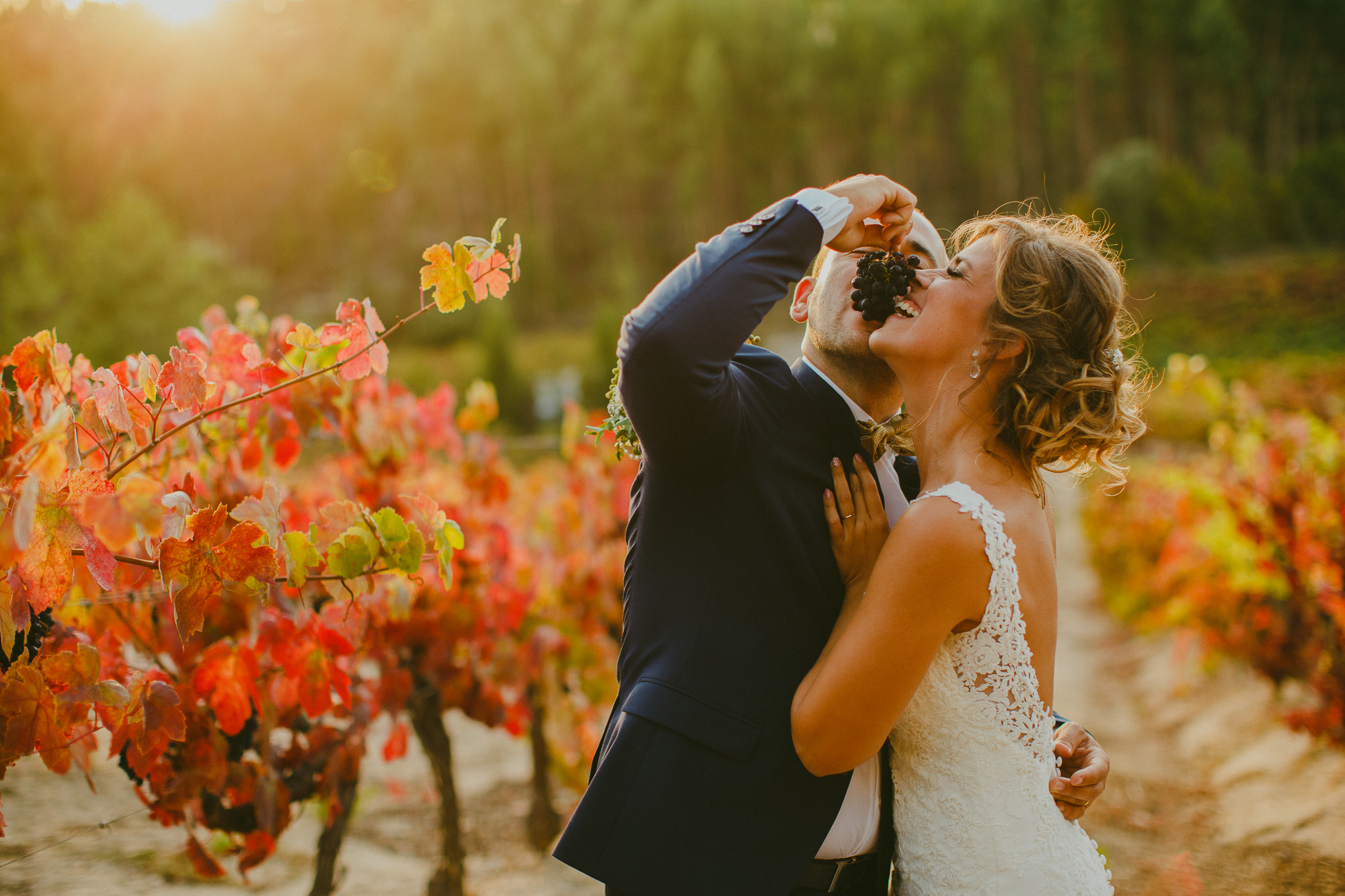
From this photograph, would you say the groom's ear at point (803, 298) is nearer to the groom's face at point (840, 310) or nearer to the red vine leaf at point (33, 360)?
the groom's face at point (840, 310)

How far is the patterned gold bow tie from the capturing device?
5.59 ft

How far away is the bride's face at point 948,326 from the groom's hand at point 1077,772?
87cm

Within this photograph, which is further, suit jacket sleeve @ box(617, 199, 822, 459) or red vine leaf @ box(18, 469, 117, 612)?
suit jacket sleeve @ box(617, 199, 822, 459)

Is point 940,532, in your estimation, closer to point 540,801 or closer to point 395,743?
point 395,743

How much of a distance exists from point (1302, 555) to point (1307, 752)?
1128 millimetres

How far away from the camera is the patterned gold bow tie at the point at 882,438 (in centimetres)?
170

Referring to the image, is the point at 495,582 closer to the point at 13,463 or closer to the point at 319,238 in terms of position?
the point at 13,463

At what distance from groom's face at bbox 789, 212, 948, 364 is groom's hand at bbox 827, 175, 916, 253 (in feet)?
0.17

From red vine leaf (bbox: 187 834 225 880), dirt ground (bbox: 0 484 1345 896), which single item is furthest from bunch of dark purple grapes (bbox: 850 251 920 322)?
dirt ground (bbox: 0 484 1345 896)

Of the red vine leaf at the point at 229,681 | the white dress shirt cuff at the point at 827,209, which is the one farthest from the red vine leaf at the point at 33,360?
the white dress shirt cuff at the point at 827,209

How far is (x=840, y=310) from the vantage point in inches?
67.2

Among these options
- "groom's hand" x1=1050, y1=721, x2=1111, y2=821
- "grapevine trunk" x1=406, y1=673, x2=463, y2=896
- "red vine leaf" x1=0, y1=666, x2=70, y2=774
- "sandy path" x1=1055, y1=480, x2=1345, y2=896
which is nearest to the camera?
"red vine leaf" x1=0, y1=666, x2=70, y2=774

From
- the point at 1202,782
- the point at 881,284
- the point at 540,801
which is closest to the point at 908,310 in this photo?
the point at 881,284

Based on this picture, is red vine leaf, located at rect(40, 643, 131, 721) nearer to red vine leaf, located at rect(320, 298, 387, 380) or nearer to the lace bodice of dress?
red vine leaf, located at rect(320, 298, 387, 380)
